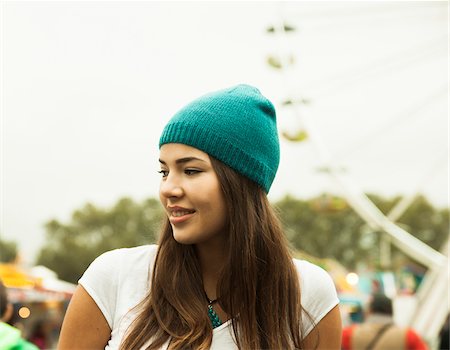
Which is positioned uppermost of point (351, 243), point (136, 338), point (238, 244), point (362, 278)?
point (238, 244)

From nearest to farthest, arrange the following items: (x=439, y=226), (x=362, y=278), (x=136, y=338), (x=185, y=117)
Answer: (x=136, y=338) → (x=185, y=117) → (x=362, y=278) → (x=439, y=226)

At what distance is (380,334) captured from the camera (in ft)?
17.5

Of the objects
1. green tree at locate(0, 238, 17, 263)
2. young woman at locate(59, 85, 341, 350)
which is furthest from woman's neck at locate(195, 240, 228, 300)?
green tree at locate(0, 238, 17, 263)

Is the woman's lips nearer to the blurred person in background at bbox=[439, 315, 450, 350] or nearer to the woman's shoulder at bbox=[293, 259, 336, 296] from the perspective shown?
the woman's shoulder at bbox=[293, 259, 336, 296]

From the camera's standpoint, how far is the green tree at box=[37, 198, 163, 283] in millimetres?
63719

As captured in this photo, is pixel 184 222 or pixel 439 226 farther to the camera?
pixel 439 226

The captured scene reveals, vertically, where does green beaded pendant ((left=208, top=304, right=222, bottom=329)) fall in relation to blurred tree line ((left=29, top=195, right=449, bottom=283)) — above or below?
above

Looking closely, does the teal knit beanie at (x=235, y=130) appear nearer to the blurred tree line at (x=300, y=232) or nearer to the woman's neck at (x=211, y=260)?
the woman's neck at (x=211, y=260)

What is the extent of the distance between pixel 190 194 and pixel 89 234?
2588 inches

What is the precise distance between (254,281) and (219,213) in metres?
0.22

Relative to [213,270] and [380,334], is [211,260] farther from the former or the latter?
[380,334]

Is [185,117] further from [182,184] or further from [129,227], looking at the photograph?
[129,227]

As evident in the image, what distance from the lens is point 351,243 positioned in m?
64.9

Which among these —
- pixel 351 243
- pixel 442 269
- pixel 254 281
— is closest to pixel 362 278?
pixel 442 269
